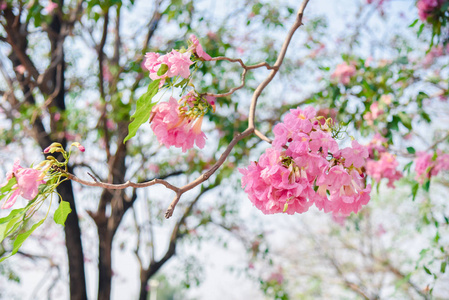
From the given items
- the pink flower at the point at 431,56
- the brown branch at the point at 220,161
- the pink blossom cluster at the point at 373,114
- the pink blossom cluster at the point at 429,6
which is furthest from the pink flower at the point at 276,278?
the brown branch at the point at 220,161

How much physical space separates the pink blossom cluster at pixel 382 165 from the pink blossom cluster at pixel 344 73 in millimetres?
532

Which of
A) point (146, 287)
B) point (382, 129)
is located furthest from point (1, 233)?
point (146, 287)

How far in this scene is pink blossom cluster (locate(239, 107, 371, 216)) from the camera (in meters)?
0.83

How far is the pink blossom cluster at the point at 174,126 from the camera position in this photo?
38.3 inches

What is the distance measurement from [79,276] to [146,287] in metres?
1.10

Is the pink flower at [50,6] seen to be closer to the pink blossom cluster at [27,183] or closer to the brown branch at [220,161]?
the brown branch at [220,161]

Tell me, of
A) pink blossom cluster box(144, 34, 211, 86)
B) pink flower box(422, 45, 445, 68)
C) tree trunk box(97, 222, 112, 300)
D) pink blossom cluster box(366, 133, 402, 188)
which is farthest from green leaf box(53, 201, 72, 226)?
pink flower box(422, 45, 445, 68)

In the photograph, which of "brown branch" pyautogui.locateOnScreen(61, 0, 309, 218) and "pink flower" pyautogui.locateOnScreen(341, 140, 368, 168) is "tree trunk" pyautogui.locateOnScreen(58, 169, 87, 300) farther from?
"pink flower" pyautogui.locateOnScreen(341, 140, 368, 168)

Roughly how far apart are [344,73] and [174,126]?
1.85 m

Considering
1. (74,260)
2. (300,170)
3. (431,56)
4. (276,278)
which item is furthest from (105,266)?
(431,56)

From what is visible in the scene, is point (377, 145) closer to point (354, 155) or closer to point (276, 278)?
point (354, 155)

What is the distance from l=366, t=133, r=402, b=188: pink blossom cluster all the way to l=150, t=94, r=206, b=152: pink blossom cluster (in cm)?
133

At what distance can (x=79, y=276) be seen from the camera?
3404mm

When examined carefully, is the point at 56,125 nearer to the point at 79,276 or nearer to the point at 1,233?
the point at 79,276
